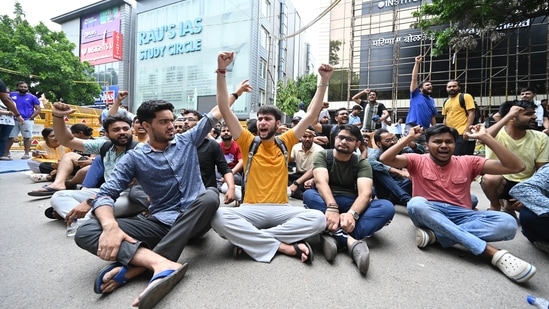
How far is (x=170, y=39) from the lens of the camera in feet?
74.5

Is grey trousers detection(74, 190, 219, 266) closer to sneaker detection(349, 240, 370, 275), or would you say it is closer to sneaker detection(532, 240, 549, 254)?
sneaker detection(349, 240, 370, 275)

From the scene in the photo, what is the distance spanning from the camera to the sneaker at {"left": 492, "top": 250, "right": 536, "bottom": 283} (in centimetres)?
201

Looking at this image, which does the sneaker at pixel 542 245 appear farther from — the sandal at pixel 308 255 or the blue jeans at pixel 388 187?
the sandal at pixel 308 255

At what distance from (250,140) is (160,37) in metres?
24.6

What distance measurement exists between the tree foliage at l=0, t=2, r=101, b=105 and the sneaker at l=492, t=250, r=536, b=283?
25022mm

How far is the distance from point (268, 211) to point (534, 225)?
8.24ft

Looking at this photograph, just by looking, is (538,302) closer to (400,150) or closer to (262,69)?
(400,150)

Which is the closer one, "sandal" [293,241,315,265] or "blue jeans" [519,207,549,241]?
"sandal" [293,241,315,265]

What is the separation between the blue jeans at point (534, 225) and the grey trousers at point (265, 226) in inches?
75.9

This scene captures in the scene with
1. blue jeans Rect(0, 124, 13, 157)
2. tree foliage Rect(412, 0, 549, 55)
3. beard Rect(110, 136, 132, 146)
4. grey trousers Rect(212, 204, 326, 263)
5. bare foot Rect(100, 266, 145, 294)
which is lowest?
bare foot Rect(100, 266, 145, 294)

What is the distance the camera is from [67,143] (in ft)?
10.00

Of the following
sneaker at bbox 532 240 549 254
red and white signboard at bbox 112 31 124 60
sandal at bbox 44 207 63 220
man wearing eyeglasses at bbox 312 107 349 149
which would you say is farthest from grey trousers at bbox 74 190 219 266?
red and white signboard at bbox 112 31 124 60

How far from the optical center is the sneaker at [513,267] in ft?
6.61

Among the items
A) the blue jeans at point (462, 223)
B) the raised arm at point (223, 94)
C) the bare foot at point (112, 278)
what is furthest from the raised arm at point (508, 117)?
the bare foot at point (112, 278)
